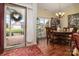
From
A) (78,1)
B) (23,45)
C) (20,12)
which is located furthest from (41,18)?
(78,1)

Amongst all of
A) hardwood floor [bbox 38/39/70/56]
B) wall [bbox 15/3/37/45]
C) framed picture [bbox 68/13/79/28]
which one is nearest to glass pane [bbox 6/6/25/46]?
wall [bbox 15/3/37/45]

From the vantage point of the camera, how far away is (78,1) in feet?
7.57

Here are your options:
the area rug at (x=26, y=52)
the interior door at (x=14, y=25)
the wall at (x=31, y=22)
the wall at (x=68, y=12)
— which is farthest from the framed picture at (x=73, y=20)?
the interior door at (x=14, y=25)

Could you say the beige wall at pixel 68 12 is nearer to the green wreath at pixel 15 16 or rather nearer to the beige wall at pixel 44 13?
the beige wall at pixel 44 13

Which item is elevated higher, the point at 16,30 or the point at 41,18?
the point at 41,18

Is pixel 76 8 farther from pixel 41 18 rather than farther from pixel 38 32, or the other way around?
pixel 38 32

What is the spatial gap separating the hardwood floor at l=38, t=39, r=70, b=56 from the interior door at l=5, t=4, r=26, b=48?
413 millimetres

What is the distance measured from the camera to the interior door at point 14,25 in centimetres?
225

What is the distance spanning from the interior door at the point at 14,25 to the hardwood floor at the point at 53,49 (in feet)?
1.35

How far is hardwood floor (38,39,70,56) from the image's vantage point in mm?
2335

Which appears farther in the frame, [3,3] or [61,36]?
[61,36]

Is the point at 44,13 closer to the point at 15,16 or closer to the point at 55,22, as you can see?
the point at 55,22

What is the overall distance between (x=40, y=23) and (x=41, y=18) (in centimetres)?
11

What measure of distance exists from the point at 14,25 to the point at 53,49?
0.92 metres
